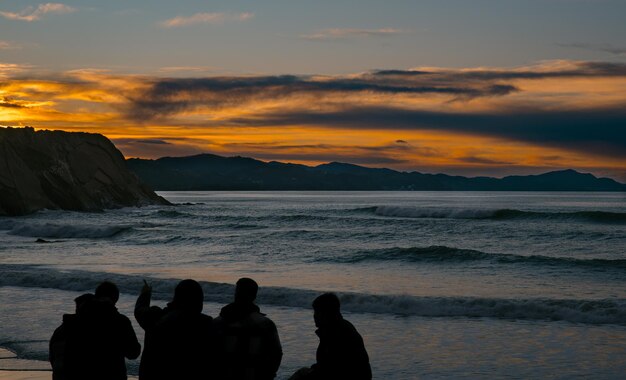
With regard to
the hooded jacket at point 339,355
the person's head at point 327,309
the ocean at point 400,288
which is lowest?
the ocean at point 400,288

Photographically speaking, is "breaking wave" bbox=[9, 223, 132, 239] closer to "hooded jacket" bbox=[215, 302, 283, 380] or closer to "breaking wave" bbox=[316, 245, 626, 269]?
"breaking wave" bbox=[316, 245, 626, 269]

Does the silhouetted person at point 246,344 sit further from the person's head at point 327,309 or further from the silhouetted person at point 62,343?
the silhouetted person at point 62,343

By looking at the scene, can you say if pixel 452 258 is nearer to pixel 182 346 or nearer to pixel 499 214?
pixel 182 346

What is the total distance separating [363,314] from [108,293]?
1164cm

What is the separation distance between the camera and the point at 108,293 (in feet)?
21.1

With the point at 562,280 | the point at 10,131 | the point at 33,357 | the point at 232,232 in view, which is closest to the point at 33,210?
the point at 10,131

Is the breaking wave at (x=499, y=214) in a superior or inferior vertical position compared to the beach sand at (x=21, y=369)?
superior

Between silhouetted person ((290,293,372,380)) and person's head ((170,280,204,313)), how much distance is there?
0.86m

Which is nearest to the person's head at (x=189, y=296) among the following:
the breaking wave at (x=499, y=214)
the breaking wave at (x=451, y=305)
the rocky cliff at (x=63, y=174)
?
the breaking wave at (x=451, y=305)

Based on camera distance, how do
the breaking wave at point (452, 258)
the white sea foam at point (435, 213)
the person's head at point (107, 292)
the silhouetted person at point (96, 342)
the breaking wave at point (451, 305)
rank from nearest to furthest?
the silhouetted person at point (96, 342)
the person's head at point (107, 292)
the breaking wave at point (451, 305)
the breaking wave at point (452, 258)
the white sea foam at point (435, 213)

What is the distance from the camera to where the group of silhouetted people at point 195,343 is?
587cm

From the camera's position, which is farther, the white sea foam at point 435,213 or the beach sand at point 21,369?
the white sea foam at point 435,213

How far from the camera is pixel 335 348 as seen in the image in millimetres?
5902

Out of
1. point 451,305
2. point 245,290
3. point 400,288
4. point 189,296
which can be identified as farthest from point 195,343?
point 400,288
